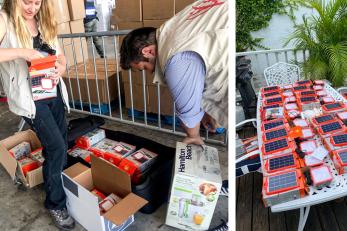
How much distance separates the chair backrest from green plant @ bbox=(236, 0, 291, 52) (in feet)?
4.09

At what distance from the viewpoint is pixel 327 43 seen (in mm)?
3385

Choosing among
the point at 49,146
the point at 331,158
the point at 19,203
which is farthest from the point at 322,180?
the point at 19,203

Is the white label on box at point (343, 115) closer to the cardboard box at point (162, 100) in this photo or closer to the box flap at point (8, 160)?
the cardboard box at point (162, 100)

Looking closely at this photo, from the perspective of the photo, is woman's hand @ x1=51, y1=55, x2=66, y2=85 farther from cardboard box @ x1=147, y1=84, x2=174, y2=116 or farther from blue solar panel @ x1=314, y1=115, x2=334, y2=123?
blue solar panel @ x1=314, y1=115, x2=334, y2=123

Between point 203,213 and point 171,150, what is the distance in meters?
0.61

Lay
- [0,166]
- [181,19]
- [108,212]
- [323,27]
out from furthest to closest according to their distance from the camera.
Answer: [323,27] < [0,166] < [108,212] < [181,19]

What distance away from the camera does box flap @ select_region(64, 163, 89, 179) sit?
1.94 meters

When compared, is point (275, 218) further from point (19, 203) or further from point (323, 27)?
point (323, 27)

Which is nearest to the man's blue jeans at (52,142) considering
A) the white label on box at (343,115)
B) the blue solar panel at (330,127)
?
the blue solar panel at (330,127)

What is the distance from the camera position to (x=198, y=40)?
1335 millimetres

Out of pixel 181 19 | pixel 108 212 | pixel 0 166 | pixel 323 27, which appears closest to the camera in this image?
pixel 181 19

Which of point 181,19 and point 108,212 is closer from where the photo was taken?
point 181,19

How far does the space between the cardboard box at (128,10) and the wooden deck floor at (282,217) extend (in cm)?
167

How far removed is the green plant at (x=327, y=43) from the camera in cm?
320
